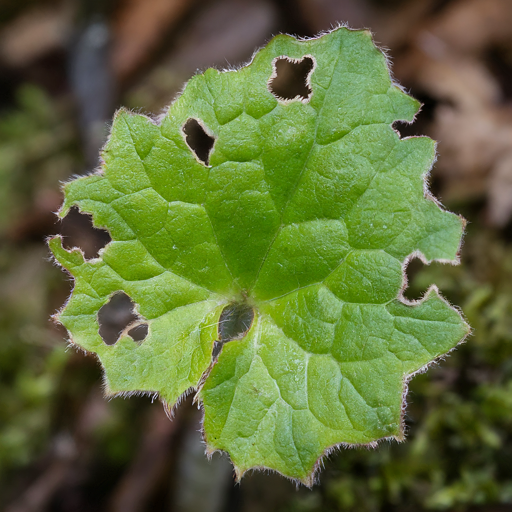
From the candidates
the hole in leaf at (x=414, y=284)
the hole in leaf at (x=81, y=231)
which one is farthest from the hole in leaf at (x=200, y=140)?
the hole in leaf at (x=414, y=284)

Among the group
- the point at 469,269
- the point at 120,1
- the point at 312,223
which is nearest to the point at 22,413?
the point at 312,223

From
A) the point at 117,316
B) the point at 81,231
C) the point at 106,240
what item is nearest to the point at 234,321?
the point at 117,316

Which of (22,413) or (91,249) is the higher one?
(91,249)

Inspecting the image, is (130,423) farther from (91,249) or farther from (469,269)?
(469,269)

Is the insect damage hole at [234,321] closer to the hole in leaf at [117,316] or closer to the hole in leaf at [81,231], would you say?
the hole in leaf at [117,316]

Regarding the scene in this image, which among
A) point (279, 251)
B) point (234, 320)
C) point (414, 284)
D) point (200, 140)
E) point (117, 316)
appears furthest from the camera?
point (200, 140)

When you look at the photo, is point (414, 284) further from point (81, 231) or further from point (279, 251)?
point (81, 231)
